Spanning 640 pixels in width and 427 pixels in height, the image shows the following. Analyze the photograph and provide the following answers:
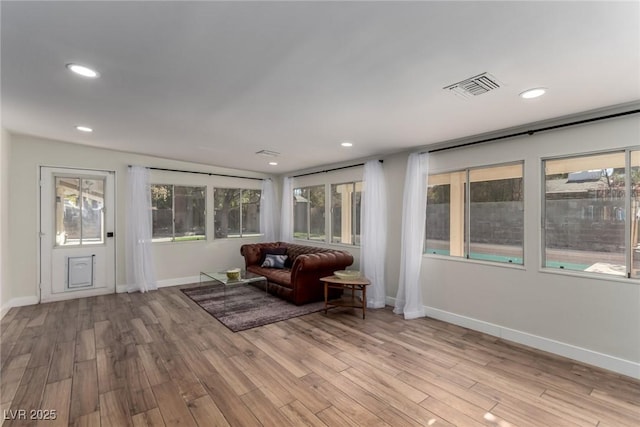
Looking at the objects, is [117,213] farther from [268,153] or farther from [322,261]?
[322,261]

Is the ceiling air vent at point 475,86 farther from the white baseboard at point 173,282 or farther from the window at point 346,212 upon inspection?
the white baseboard at point 173,282

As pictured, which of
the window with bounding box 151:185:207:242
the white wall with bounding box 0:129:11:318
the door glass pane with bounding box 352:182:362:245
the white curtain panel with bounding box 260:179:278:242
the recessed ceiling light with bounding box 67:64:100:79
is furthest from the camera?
the white curtain panel with bounding box 260:179:278:242

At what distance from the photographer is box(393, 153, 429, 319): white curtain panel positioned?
390cm

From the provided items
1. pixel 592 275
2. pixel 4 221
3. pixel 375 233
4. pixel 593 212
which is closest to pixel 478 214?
pixel 593 212

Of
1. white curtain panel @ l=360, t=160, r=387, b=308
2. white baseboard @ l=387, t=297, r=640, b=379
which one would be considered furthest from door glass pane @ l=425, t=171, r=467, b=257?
white baseboard @ l=387, t=297, r=640, b=379

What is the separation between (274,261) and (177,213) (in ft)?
7.18

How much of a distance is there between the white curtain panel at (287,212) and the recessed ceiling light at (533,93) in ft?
15.4

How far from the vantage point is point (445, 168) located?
3805 millimetres

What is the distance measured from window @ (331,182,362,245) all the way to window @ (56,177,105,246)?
406 centimetres

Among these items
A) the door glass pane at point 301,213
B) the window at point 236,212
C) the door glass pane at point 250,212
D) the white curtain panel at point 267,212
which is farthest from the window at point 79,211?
the door glass pane at point 301,213

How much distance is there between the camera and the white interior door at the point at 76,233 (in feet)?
14.2

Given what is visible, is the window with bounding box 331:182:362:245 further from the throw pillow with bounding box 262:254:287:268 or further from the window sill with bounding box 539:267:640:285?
the window sill with bounding box 539:267:640:285

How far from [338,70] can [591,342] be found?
3.39 meters

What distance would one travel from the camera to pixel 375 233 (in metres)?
4.47
